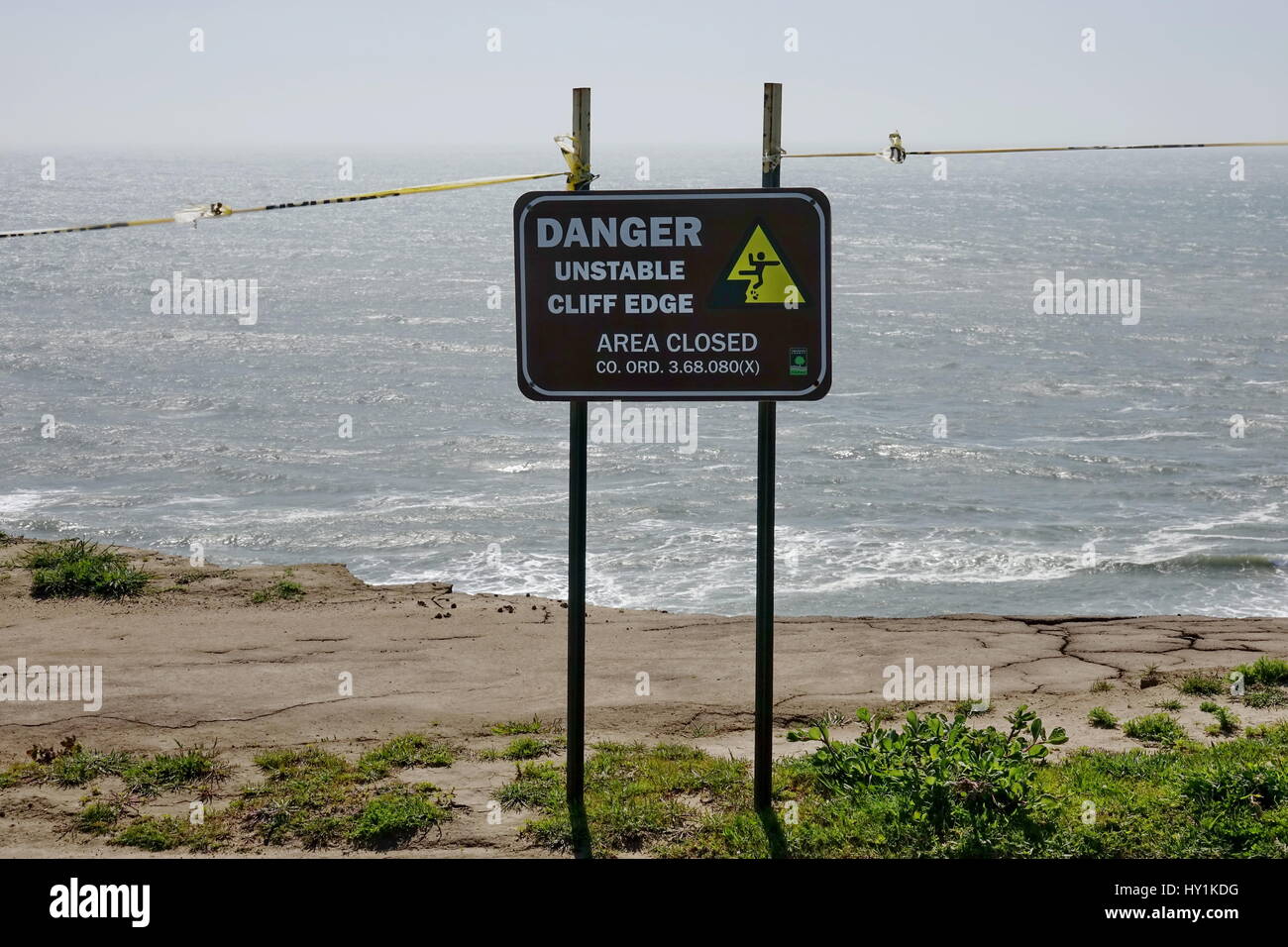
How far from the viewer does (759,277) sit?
7184 mm

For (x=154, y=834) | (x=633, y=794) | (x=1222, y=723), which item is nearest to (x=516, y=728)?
(x=633, y=794)

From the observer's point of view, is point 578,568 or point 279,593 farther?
point 279,593

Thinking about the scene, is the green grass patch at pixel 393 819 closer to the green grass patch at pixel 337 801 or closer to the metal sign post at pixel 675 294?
the green grass patch at pixel 337 801

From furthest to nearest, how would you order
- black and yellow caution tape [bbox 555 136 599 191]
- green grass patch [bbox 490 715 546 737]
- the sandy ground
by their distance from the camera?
1. green grass patch [bbox 490 715 546 737]
2. the sandy ground
3. black and yellow caution tape [bbox 555 136 599 191]

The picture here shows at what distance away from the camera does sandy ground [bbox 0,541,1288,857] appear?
945 cm

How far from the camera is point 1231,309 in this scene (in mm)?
55594

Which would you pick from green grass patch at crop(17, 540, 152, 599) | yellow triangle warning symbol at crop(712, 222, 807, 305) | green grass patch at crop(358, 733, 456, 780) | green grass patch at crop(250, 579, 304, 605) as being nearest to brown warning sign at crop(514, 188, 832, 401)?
yellow triangle warning symbol at crop(712, 222, 807, 305)

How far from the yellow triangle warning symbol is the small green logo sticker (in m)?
0.28

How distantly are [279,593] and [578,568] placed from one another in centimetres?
978

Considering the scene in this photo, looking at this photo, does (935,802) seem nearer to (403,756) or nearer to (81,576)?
(403,756)

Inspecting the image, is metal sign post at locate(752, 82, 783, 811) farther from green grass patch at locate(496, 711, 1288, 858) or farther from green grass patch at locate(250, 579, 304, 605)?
green grass patch at locate(250, 579, 304, 605)

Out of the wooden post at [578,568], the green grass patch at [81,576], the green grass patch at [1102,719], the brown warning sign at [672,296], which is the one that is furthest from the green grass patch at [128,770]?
the green grass patch at [81,576]

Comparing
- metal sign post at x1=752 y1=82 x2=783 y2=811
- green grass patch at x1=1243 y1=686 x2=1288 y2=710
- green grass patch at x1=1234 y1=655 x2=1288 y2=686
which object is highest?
metal sign post at x1=752 y1=82 x2=783 y2=811
